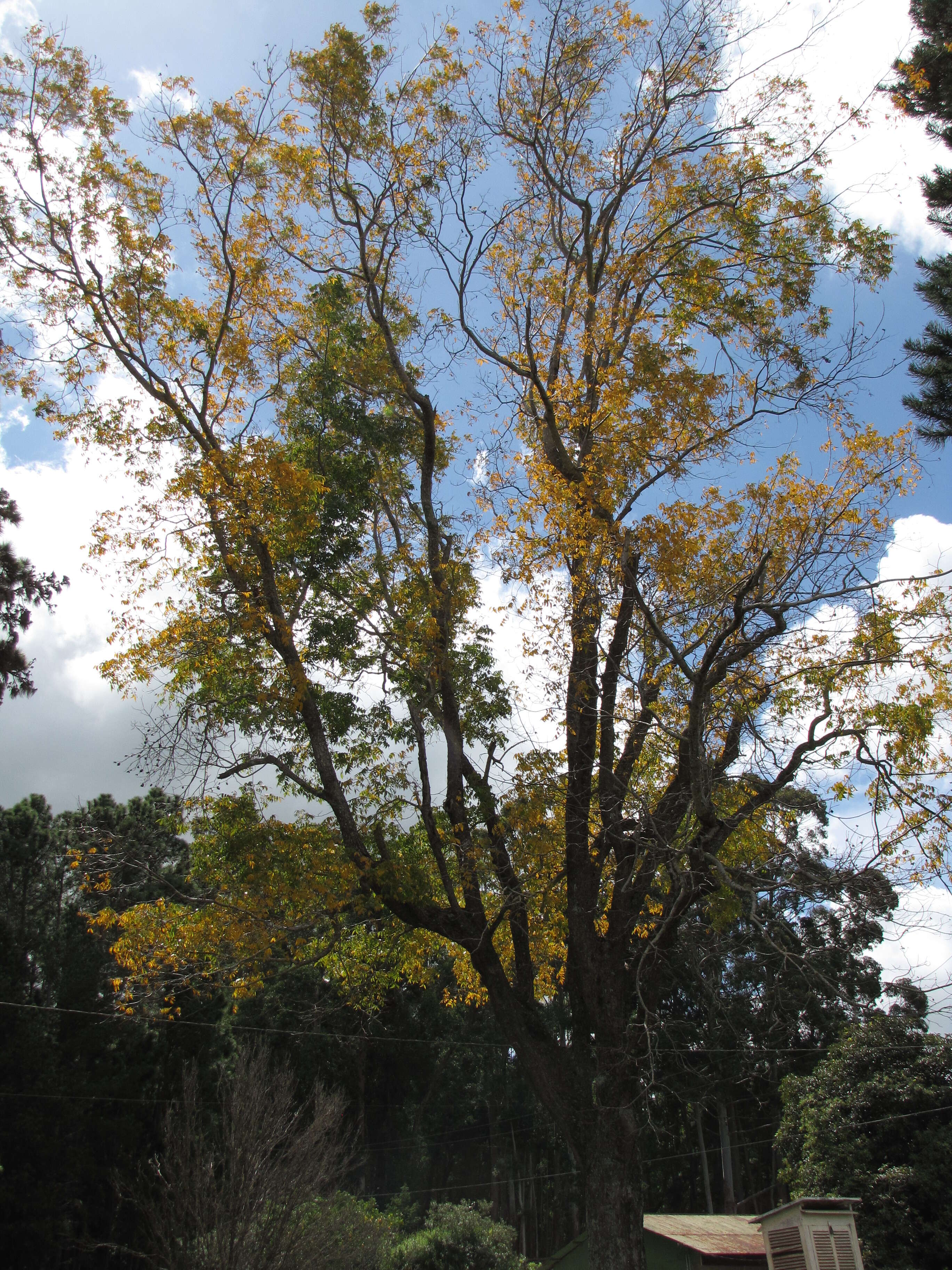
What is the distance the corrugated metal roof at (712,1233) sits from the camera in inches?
589

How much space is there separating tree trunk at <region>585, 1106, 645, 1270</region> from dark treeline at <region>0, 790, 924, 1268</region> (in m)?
0.35

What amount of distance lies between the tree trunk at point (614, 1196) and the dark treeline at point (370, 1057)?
35 cm

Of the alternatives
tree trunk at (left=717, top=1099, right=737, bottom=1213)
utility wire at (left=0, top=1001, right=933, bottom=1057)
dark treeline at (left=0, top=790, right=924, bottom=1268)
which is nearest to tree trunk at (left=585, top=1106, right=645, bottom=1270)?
dark treeline at (left=0, top=790, right=924, bottom=1268)

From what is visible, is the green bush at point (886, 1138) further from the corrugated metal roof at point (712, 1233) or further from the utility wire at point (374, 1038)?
the corrugated metal roof at point (712, 1233)

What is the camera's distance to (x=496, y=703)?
8.91m

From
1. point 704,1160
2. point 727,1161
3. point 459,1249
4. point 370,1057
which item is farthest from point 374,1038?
point 704,1160

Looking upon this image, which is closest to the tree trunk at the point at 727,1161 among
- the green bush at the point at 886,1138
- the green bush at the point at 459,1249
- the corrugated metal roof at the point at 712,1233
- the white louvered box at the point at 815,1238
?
the corrugated metal roof at the point at 712,1233

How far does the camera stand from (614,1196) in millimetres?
6238

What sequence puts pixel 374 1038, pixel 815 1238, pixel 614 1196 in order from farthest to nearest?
pixel 374 1038
pixel 815 1238
pixel 614 1196

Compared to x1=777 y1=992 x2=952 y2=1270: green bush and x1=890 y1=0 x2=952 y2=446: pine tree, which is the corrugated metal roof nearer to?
x1=777 y1=992 x2=952 y2=1270: green bush

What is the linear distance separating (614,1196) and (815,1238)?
4933 millimetres

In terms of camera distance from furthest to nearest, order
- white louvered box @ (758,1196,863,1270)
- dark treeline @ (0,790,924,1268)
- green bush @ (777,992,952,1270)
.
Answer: green bush @ (777,992,952,1270), white louvered box @ (758,1196,863,1270), dark treeline @ (0,790,924,1268)

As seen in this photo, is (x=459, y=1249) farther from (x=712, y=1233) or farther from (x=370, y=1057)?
(x=370, y=1057)

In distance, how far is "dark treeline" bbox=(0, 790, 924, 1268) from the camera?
7727 millimetres
